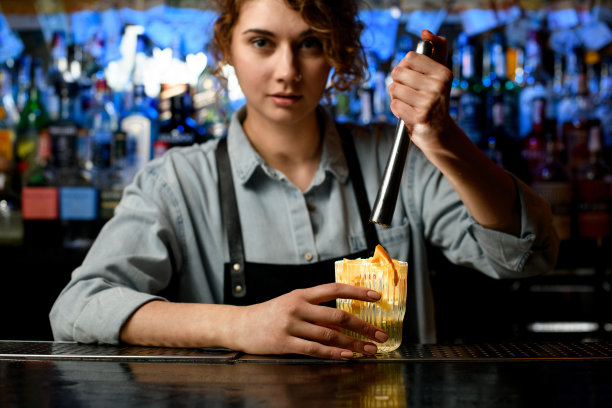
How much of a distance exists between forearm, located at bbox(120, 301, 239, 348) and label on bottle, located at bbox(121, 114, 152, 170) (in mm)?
1202

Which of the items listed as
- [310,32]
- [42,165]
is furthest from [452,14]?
[42,165]

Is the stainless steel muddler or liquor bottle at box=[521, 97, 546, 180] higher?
liquor bottle at box=[521, 97, 546, 180]

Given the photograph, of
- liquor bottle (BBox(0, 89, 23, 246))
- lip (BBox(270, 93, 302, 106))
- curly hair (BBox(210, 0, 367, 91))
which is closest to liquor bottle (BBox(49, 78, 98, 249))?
liquor bottle (BBox(0, 89, 23, 246))

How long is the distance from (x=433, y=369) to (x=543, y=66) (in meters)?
1.78

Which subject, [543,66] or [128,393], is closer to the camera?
[128,393]

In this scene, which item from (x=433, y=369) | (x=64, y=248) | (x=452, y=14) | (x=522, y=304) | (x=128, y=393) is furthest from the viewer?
(x=452, y=14)

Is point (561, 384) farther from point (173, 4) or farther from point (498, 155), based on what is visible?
point (173, 4)

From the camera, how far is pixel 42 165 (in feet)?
7.79

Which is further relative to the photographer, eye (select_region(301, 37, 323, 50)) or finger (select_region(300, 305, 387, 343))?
eye (select_region(301, 37, 323, 50))

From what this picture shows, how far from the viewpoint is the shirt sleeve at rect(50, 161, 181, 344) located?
1.19 m

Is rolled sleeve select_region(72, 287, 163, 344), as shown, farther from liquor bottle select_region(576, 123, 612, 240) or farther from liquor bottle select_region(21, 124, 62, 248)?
liquor bottle select_region(576, 123, 612, 240)

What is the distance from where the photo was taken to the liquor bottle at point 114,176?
7.34ft

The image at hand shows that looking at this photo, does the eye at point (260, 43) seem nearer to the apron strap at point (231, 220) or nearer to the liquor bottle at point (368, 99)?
the apron strap at point (231, 220)

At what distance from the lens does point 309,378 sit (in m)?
0.86
